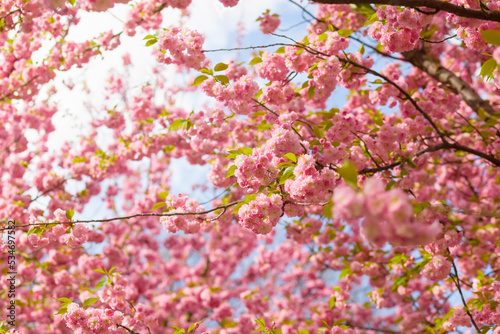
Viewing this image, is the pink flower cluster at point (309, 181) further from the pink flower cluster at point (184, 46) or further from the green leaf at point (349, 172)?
the pink flower cluster at point (184, 46)

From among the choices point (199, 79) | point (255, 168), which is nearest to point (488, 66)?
point (255, 168)

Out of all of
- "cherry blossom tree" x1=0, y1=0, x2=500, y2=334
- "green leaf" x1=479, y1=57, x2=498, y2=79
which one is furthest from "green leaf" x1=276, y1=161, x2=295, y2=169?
"green leaf" x1=479, y1=57, x2=498, y2=79

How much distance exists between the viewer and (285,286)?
409 inches

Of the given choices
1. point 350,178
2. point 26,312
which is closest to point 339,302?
point 350,178

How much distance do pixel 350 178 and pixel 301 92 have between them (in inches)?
138

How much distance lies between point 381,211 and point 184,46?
3005 mm

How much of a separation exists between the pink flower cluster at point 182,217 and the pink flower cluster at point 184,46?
4.30 ft

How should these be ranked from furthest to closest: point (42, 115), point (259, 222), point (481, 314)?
point (42, 115) → point (481, 314) → point (259, 222)

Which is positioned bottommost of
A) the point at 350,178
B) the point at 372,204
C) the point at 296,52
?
the point at 372,204

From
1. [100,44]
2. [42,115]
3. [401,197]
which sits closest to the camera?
[401,197]

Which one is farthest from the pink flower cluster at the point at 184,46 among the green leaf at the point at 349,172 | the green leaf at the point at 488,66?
the green leaf at the point at 349,172

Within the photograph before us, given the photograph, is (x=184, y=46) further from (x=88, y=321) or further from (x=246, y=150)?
(x=88, y=321)

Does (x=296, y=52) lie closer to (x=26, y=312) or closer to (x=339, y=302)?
(x=339, y=302)

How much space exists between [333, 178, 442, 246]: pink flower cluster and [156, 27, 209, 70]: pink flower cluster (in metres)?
2.81
